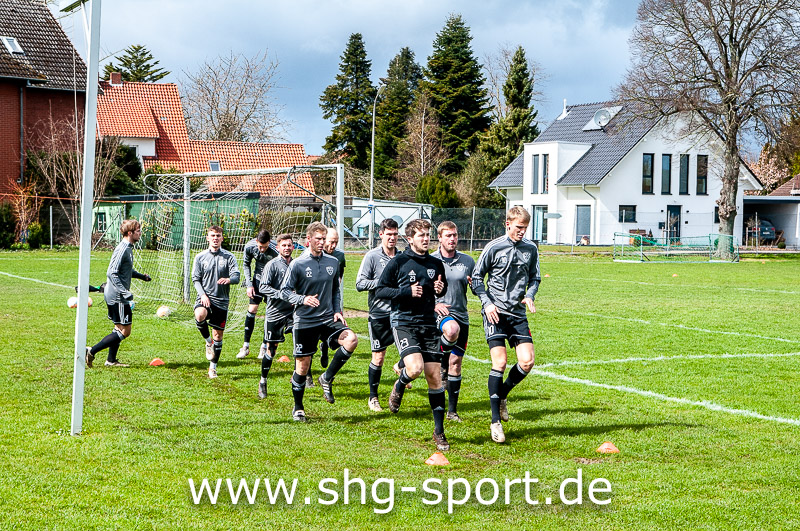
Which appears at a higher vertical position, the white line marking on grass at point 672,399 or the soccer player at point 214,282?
the soccer player at point 214,282

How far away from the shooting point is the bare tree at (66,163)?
40031mm

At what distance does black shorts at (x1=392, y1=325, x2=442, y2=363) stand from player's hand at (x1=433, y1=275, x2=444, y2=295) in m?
0.33

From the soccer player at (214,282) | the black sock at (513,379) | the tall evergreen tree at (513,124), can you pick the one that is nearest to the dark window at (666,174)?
the tall evergreen tree at (513,124)

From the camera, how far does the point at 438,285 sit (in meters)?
7.71

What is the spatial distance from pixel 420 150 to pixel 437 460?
208ft

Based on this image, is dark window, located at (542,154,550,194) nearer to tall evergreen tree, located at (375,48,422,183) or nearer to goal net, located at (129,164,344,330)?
tall evergreen tree, located at (375,48,422,183)

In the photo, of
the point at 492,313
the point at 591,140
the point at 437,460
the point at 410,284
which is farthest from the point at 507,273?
the point at 591,140

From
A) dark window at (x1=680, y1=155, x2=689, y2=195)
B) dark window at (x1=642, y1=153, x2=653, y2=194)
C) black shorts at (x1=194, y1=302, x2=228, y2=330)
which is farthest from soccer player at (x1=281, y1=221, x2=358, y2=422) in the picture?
dark window at (x1=680, y1=155, x2=689, y2=195)

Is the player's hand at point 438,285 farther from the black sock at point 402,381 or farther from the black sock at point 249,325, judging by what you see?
the black sock at point 249,325

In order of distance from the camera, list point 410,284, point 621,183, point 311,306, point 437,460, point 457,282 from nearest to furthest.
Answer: point 437,460 → point 410,284 → point 311,306 → point 457,282 → point 621,183

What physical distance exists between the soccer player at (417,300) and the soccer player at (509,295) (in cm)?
56

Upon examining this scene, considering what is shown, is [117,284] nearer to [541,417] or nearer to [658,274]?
[541,417]

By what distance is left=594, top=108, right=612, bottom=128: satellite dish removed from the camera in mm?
56250

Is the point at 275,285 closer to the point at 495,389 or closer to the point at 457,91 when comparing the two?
the point at 495,389
